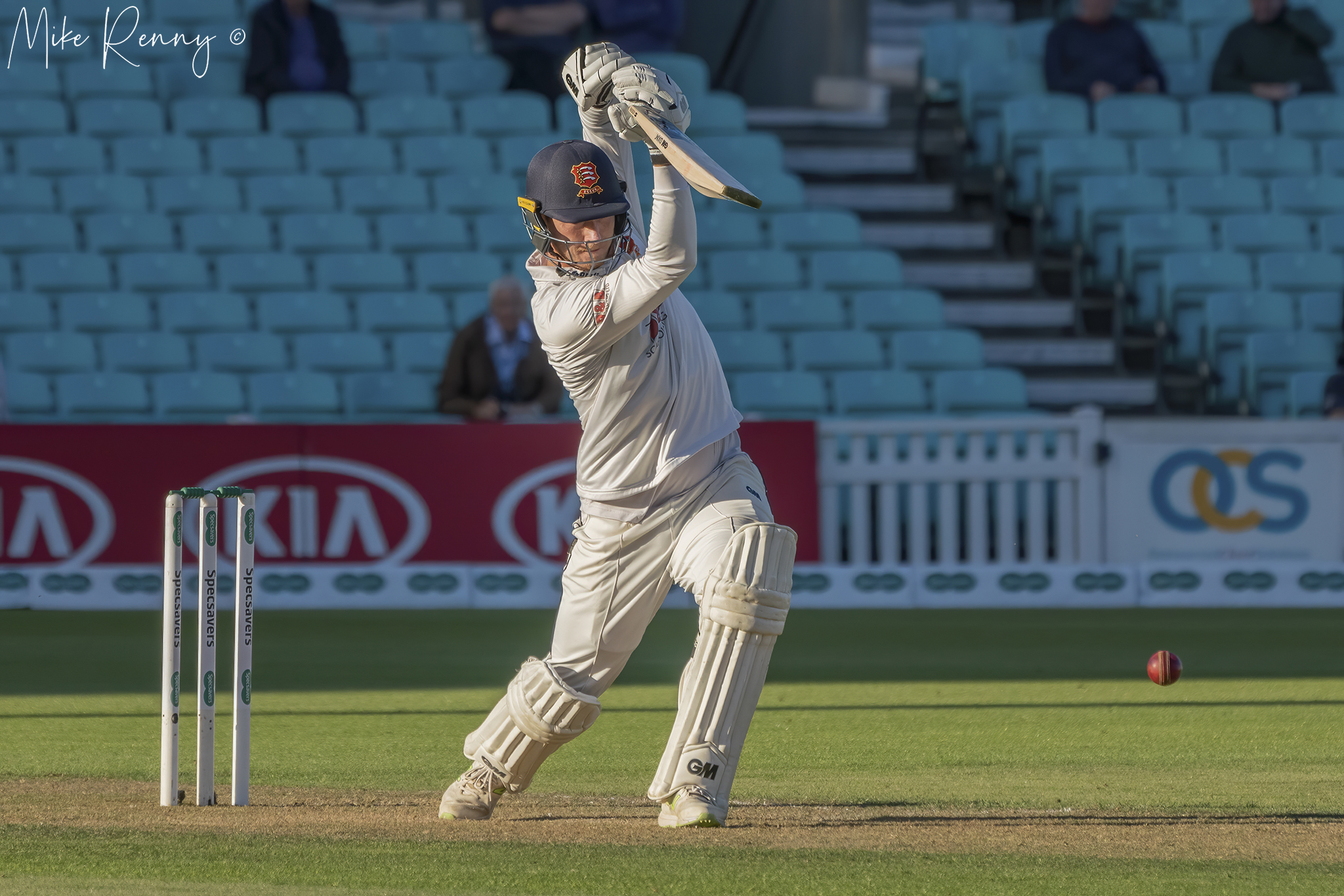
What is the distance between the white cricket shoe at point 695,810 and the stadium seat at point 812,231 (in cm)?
955

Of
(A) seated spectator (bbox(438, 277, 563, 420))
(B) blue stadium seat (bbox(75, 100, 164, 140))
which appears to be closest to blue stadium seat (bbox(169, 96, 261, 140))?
(B) blue stadium seat (bbox(75, 100, 164, 140))

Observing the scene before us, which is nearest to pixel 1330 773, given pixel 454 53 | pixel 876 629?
pixel 876 629

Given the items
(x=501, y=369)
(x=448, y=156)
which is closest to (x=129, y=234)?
(x=448, y=156)

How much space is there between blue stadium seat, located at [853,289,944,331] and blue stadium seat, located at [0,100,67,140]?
21.2ft

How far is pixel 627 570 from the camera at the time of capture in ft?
16.4

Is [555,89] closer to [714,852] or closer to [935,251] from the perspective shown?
[935,251]

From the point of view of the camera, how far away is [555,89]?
1506 cm

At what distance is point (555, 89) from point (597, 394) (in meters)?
10.5

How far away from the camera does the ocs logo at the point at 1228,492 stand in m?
11.3

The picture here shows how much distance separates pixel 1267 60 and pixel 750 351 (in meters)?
5.74

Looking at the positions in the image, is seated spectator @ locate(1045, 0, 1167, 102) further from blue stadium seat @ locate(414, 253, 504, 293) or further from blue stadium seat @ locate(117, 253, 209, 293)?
blue stadium seat @ locate(117, 253, 209, 293)

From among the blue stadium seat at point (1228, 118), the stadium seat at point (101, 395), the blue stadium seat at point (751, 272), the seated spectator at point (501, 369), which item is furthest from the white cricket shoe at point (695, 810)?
the blue stadium seat at point (1228, 118)

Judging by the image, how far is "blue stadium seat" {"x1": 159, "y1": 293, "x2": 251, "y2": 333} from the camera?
13.2 meters

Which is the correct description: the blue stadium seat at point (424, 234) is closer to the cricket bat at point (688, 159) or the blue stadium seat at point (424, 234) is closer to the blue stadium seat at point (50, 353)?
the blue stadium seat at point (50, 353)
